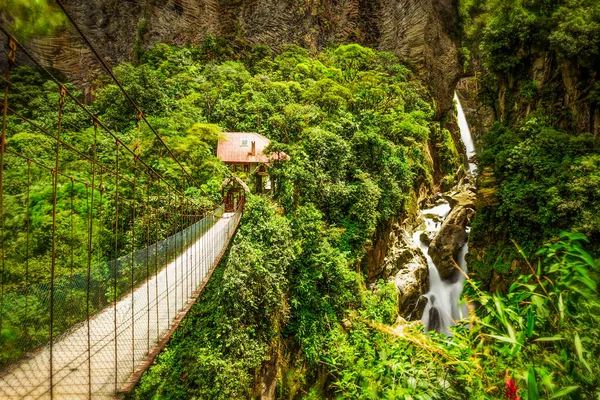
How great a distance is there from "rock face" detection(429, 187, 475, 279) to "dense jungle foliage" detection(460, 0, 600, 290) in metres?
1.52

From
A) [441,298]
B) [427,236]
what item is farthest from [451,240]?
[441,298]

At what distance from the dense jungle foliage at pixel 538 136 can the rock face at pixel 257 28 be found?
630cm

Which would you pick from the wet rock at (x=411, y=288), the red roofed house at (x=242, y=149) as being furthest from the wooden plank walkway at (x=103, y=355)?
the red roofed house at (x=242, y=149)

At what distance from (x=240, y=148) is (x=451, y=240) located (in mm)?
6875

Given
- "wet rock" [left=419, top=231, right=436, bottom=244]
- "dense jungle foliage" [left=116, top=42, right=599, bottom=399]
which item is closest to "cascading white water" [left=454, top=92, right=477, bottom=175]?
"wet rock" [left=419, top=231, right=436, bottom=244]

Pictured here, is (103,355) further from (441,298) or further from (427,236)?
(427,236)

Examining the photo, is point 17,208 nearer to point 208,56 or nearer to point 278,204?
point 278,204

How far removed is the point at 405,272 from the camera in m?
8.28

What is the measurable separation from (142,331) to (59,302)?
2.29 feet

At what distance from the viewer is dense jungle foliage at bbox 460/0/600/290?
559 centimetres

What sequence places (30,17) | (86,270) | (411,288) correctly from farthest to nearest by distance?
(411,288), (86,270), (30,17)

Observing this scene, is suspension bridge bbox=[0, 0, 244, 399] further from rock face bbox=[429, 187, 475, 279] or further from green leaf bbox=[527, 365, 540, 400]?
rock face bbox=[429, 187, 475, 279]

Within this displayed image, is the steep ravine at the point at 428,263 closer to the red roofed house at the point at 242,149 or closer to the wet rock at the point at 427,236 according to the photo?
the wet rock at the point at 427,236

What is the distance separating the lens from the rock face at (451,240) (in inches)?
341
